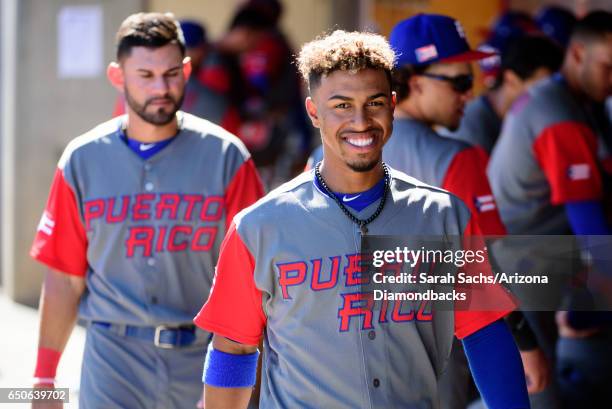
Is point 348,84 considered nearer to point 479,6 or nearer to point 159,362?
point 159,362

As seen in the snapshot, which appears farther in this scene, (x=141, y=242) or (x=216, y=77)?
(x=216, y=77)

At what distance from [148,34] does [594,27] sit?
8.33 feet

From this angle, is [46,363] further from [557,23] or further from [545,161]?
[557,23]

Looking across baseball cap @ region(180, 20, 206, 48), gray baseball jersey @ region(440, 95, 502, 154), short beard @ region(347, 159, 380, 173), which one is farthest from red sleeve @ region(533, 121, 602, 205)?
baseball cap @ region(180, 20, 206, 48)

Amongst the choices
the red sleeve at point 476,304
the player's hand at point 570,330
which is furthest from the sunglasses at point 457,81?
the player's hand at point 570,330

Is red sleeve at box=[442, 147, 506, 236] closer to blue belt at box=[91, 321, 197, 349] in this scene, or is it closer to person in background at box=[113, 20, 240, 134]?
blue belt at box=[91, 321, 197, 349]

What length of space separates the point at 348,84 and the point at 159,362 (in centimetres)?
157

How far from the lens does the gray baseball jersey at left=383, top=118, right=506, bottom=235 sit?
4203mm

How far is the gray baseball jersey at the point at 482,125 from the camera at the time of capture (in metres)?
6.89

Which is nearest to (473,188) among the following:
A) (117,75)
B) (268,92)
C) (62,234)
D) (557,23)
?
(117,75)

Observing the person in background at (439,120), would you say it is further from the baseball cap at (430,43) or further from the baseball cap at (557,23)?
the baseball cap at (557,23)

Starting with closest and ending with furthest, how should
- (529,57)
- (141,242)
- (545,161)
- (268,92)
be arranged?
(141,242)
(545,161)
(529,57)
(268,92)

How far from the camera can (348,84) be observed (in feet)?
10.5

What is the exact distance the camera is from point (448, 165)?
4.21 metres
